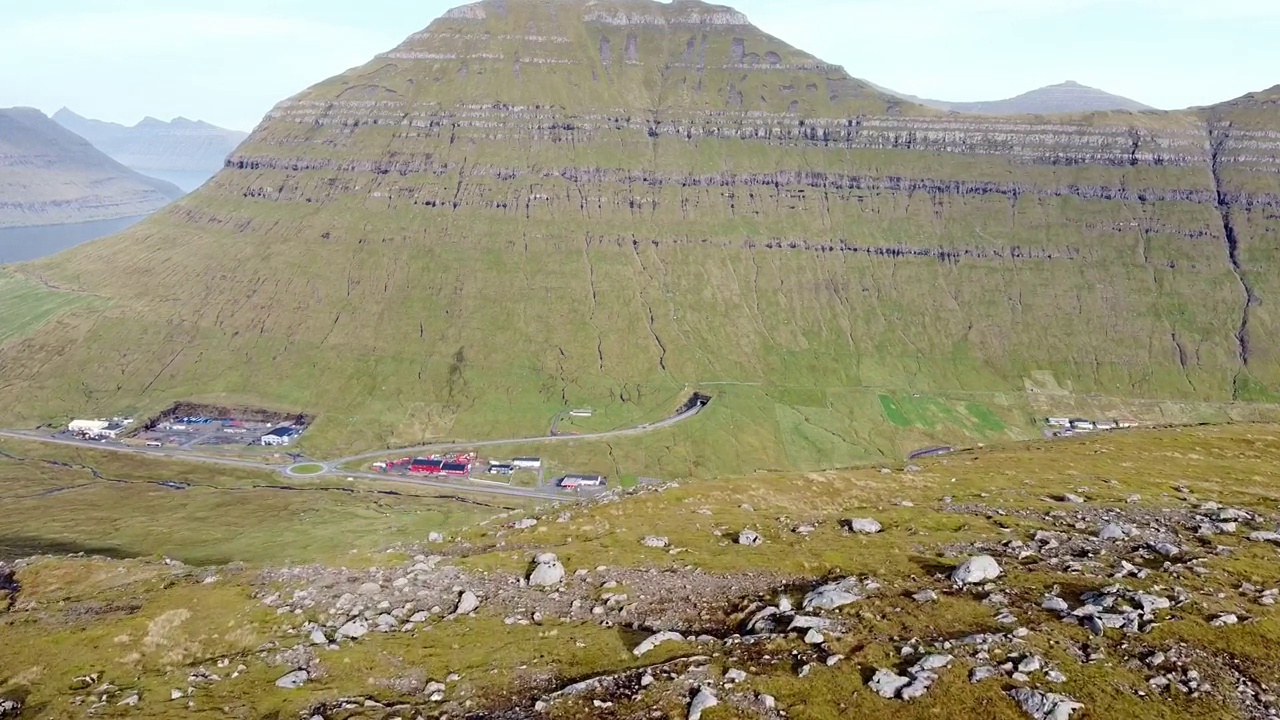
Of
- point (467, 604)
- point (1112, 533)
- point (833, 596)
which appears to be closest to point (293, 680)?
point (467, 604)

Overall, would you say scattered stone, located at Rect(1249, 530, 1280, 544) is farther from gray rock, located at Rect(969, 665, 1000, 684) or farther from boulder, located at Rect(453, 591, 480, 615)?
boulder, located at Rect(453, 591, 480, 615)

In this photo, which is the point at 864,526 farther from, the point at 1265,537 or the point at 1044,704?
the point at 1044,704

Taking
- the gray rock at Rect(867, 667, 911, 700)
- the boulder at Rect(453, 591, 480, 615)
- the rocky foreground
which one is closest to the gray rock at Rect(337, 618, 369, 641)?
the rocky foreground

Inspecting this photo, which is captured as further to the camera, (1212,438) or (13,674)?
(1212,438)

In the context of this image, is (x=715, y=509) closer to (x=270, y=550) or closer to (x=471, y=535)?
(x=471, y=535)

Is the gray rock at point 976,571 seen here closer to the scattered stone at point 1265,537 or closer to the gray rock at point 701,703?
the gray rock at point 701,703

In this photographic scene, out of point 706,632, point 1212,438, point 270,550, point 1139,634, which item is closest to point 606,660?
point 706,632

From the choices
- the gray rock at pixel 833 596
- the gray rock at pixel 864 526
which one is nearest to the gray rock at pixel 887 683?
the gray rock at pixel 833 596
